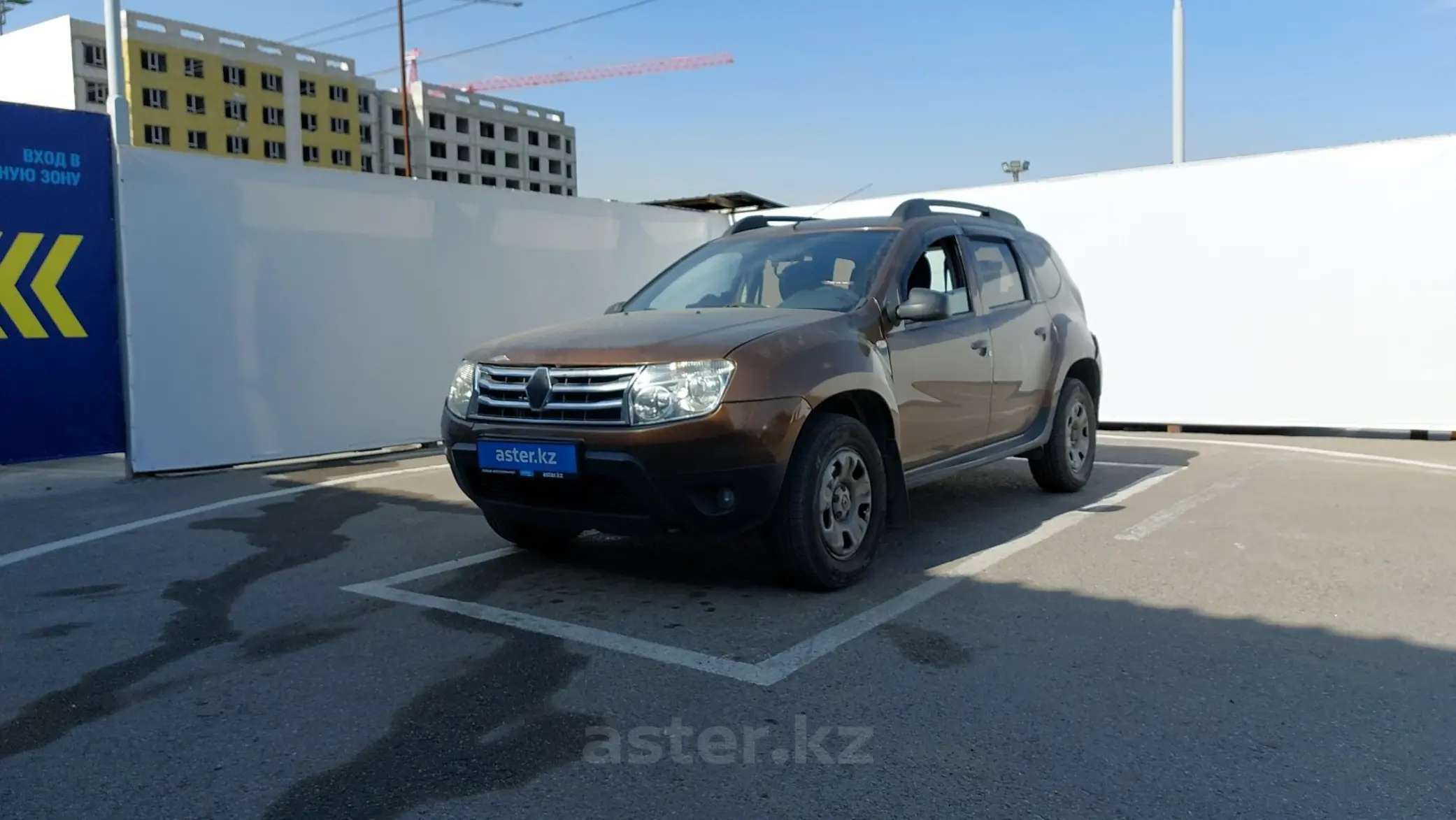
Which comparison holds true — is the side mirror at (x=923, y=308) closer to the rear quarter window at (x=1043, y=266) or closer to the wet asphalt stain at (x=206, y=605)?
the rear quarter window at (x=1043, y=266)

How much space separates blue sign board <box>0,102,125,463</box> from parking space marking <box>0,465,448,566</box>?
1738 mm

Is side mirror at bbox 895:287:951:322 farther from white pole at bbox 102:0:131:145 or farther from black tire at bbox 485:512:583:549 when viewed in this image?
white pole at bbox 102:0:131:145

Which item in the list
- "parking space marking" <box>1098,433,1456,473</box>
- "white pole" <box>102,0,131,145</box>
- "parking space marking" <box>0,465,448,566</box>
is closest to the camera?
"parking space marking" <box>0,465,448,566</box>

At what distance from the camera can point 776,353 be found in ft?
15.4

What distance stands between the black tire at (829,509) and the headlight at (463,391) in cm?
153

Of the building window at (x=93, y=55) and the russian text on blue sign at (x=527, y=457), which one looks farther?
the building window at (x=93, y=55)

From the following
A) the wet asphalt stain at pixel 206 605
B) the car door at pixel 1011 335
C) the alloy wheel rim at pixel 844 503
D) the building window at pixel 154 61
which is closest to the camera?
the wet asphalt stain at pixel 206 605

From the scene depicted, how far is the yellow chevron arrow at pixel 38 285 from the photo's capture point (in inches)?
322

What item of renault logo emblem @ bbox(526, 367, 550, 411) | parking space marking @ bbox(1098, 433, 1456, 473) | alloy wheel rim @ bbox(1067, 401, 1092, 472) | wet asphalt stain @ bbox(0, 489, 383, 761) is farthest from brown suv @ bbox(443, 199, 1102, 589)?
parking space marking @ bbox(1098, 433, 1456, 473)

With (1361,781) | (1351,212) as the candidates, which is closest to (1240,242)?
(1351,212)

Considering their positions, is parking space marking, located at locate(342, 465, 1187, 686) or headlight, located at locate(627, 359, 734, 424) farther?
headlight, located at locate(627, 359, 734, 424)

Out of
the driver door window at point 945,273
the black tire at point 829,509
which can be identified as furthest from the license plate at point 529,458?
the driver door window at point 945,273

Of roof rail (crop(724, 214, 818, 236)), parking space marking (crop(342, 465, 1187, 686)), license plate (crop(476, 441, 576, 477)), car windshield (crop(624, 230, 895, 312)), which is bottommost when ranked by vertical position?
parking space marking (crop(342, 465, 1187, 686))

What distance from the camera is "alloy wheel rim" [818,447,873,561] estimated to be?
4887 mm
